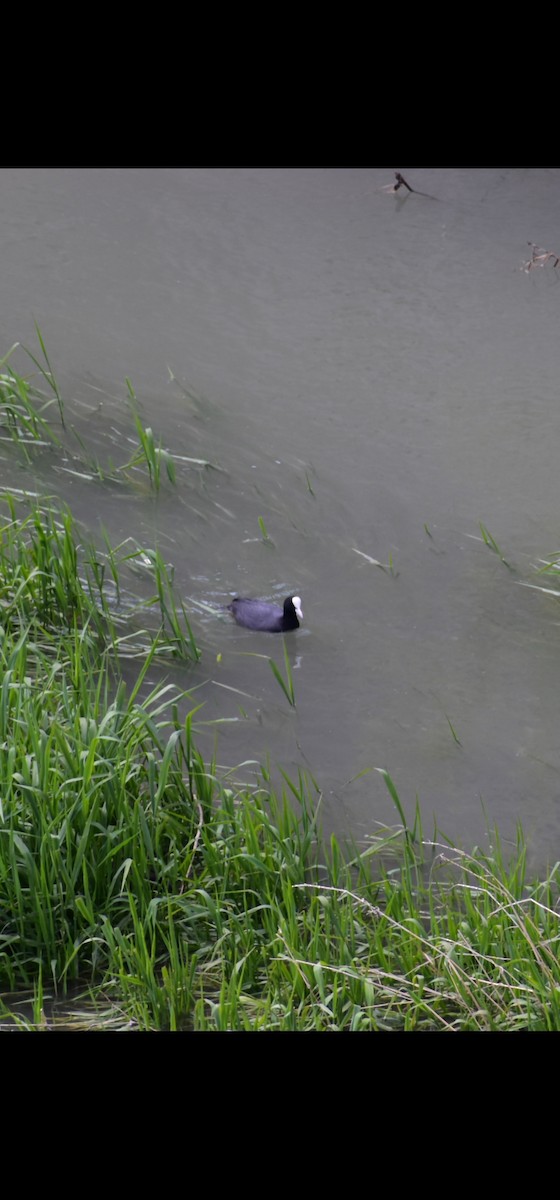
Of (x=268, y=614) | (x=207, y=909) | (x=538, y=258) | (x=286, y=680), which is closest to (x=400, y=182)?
(x=538, y=258)

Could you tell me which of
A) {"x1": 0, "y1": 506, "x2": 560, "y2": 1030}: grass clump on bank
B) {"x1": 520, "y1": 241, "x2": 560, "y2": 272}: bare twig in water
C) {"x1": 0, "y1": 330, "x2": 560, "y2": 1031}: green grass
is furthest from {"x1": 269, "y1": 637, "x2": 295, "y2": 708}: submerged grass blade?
{"x1": 520, "y1": 241, "x2": 560, "y2": 272}: bare twig in water

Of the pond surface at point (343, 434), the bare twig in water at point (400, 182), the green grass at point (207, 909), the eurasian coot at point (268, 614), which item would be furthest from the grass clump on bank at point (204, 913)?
the bare twig in water at point (400, 182)

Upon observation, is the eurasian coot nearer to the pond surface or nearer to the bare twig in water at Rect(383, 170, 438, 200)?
the pond surface

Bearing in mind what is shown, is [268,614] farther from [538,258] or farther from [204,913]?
[538,258]

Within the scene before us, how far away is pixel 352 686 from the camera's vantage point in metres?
4.36

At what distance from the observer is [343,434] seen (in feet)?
19.2

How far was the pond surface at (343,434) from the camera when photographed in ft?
13.7

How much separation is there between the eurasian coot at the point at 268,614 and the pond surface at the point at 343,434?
62mm

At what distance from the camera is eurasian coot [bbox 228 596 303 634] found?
4.47m

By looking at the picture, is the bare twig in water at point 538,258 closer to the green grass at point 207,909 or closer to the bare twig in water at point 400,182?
the bare twig in water at point 400,182

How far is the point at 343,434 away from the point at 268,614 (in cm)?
165

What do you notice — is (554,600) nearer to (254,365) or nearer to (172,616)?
(172,616)

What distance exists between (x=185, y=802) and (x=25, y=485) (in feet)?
7.02

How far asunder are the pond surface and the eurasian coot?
0.06 metres
